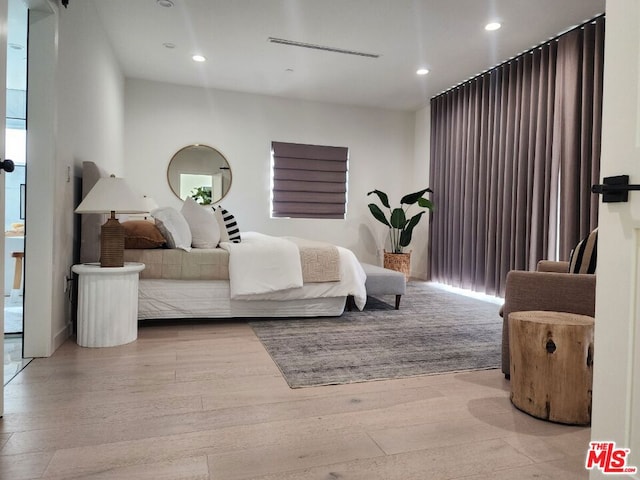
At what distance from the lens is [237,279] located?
3.25 m

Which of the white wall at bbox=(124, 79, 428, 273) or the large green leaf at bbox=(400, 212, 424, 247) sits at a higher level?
the white wall at bbox=(124, 79, 428, 273)

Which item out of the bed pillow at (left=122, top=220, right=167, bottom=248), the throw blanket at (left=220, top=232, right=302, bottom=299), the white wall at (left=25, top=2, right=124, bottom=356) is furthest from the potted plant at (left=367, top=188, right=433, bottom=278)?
the white wall at (left=25, top=2, right=124, bottom=356)

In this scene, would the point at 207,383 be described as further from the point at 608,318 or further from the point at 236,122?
the point at 236,122

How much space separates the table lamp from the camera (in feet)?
8.72

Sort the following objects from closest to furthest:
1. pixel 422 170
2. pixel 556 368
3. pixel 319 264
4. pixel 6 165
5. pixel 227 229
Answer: pixel 6 165 < pixel 556 368 < pixel 319 264 < pixel 227 229 < pixel 422 170

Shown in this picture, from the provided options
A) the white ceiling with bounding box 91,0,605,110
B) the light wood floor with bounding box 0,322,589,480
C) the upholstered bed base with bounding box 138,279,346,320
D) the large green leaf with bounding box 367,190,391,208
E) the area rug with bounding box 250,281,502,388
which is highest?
the white ceiling with bounding box 91,0,605,110

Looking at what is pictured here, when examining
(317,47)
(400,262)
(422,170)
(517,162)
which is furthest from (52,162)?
(422,170)

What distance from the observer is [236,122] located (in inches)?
231

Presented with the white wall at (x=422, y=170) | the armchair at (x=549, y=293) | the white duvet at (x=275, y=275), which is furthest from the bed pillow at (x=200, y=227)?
the white wall at (x=422, y=170)

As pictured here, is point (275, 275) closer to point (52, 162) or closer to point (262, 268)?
point (262, 268)

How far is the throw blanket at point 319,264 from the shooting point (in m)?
3.45

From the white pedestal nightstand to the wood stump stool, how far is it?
232cm

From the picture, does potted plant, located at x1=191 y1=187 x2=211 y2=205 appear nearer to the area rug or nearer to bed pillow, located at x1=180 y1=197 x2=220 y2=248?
bed pillow, located at x1=180 y1=197 x2=220 y2=248

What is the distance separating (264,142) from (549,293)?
467 cm
